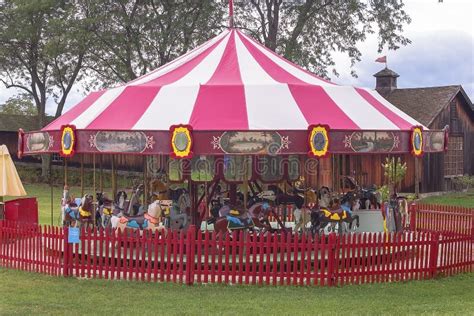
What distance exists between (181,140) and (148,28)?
2317 centimetres

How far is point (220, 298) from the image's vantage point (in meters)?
9.45

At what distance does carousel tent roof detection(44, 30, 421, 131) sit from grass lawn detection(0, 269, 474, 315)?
267 centimetres

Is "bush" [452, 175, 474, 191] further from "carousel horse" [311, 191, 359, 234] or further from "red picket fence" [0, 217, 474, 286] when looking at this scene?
"red picket fence" [0, 217, 474, 286]

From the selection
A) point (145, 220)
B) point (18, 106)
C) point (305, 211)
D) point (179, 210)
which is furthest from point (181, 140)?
point (18, 106)

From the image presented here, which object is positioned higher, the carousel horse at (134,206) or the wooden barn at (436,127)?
the wooden barn at (436,127)

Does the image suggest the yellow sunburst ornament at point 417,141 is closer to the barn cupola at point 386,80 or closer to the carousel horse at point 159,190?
the carousel horse at point 159,190

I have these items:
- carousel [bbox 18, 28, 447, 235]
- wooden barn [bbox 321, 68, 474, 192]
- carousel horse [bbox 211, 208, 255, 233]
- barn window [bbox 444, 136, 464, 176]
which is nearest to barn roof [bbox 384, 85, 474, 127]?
wooden barn [bbox 321, 68, 474, 192]

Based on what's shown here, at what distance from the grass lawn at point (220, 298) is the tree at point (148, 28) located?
882 inches

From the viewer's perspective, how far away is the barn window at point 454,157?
105 ft

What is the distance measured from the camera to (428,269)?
36.9 feet

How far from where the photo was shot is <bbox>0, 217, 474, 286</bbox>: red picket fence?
10.3 metres

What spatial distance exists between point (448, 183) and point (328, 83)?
65.7 feet

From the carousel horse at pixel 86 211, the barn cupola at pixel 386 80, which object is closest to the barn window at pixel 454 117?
the barn cupola at pixel 386 80

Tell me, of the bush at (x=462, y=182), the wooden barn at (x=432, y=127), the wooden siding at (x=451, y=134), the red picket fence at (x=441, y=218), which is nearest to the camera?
the red picket fence at (x=441, y=218)
